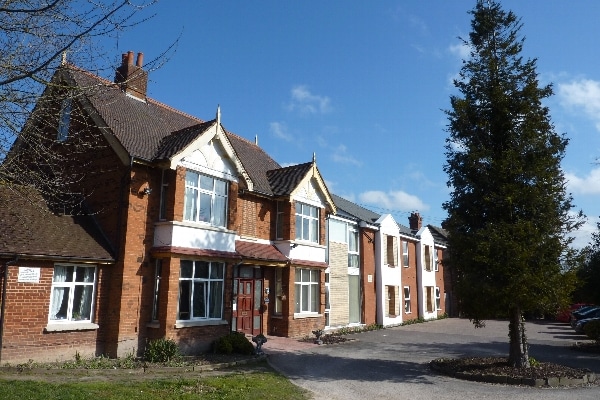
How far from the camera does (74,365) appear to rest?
12562mm

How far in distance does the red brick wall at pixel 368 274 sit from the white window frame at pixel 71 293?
1654 centimetres

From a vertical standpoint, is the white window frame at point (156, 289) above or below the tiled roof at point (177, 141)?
below

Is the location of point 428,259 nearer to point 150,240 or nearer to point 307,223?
point 307,223

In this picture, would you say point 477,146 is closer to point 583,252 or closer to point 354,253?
point 583,252

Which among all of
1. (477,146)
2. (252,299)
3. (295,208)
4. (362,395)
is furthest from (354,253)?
(362,395)

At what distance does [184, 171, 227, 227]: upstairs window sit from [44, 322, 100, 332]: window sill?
4.29m

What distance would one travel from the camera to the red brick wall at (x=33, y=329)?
40.4ft

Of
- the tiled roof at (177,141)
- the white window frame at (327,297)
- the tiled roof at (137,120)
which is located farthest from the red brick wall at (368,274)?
the tiled roof at (177,141)

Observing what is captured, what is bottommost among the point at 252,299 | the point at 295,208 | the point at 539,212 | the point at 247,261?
the point at 252,299

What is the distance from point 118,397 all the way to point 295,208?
13.1 m

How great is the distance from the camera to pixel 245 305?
19344mm

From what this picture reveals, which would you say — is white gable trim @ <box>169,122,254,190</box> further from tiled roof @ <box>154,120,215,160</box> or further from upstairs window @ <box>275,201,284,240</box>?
upstairs window @ <box>275,201,284,240</box>

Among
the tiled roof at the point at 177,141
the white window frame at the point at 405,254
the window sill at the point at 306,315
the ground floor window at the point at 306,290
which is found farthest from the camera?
the white window frame at the point at 405,254

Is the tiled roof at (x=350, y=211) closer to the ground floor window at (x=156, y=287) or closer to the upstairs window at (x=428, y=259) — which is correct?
the upstairs window at (x=428, y=259)
